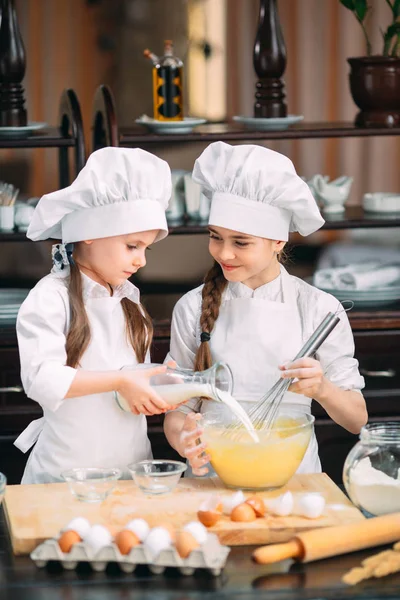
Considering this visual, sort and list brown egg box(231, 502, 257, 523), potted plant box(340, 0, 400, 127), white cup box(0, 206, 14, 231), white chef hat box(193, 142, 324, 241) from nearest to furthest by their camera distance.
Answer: brown egg box(231, 502, 257, 523) → white chef hat box(193, 142, 324, 241) → white cup box(0, 206, 14, 231) → potted plant box(340, 0, 400, 127)

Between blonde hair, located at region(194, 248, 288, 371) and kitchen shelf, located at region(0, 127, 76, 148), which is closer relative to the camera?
blonde hair, located at region(194, 248, 288, 371)

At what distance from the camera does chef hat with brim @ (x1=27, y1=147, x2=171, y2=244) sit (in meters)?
2.19

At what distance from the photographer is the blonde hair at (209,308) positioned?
98.3 inches

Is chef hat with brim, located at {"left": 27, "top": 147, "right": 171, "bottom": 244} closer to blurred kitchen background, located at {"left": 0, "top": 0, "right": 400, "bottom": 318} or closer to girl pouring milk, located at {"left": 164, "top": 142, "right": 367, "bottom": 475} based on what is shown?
girl pouring milk, located at {"left": 164, "top": 142, "right": 367, "bottom": 475}

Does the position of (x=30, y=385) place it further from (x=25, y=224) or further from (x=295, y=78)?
(x=295, y=78)

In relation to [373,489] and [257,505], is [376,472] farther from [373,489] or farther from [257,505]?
[257,505]

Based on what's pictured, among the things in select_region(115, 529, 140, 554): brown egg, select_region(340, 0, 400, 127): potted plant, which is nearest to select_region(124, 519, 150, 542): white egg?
select_region(115, 529, 140, 554): brown egg

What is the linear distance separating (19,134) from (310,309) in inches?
54.2

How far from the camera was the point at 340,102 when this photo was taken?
13.3 ft

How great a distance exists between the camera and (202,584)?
5.61ft

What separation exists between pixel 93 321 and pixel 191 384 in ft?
1.15

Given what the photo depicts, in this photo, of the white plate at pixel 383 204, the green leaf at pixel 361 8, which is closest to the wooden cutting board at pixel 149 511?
the white plate at pixel 383 204

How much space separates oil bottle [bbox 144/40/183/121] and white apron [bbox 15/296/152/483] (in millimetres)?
1385

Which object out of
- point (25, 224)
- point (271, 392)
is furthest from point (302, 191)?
point (25, 224)
